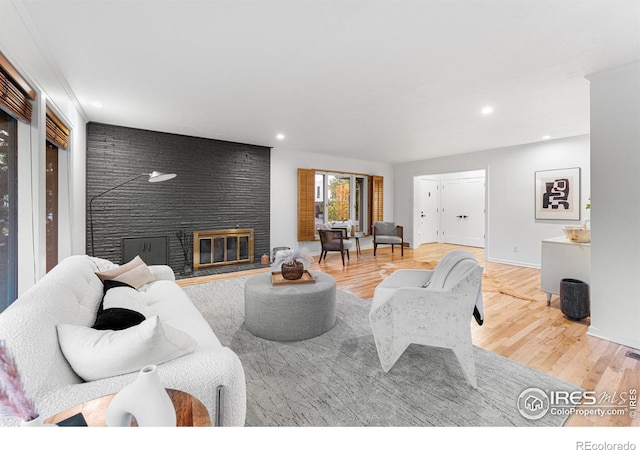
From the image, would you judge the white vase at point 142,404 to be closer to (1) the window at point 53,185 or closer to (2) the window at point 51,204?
(1) the window at point 53,185

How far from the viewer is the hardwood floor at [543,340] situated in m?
1.84

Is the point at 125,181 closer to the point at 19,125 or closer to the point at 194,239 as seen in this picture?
the point at 194,239

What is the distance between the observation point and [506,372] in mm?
1922

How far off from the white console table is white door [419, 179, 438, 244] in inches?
195

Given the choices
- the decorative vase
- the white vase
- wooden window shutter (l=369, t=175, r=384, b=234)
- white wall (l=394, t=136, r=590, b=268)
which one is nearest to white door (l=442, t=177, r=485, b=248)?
white wall (l=394, t=136, r=590, b=268)

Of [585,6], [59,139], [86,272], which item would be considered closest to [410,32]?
[585,6]

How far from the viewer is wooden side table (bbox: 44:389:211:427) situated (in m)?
0.78

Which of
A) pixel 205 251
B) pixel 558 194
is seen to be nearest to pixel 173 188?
pixel 205 251

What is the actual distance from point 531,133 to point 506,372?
4.14 meters

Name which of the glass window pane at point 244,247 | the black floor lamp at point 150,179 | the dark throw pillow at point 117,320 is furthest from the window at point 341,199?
the dark throw pillow at point 117,320

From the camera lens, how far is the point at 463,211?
8.09 metres

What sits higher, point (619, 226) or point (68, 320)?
point (619, 226)

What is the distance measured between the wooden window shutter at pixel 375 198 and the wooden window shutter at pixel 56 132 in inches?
232

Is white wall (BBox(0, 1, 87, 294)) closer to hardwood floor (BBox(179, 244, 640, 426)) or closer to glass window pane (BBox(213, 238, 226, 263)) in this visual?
hardwood floor (BBox(179, 244, 640, 426))
